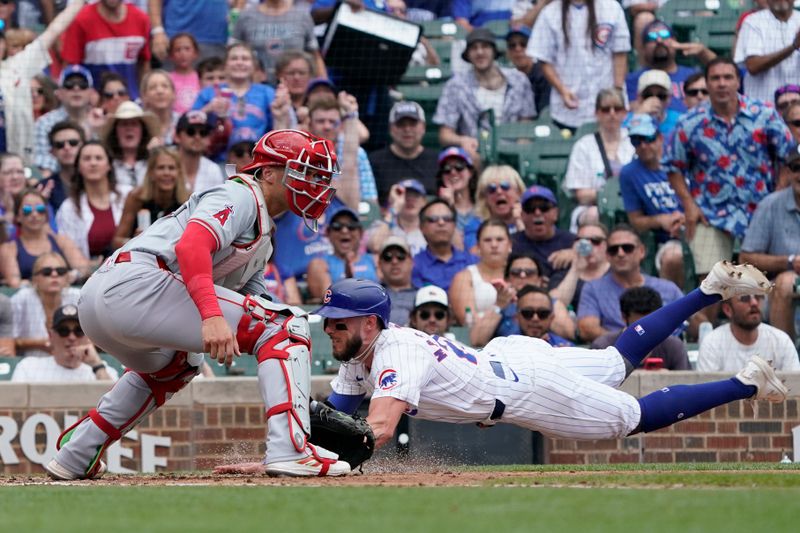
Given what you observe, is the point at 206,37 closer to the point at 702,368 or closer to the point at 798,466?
the point at 702,368

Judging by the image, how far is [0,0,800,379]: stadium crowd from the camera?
33.4ft

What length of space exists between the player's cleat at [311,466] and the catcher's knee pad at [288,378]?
7cm

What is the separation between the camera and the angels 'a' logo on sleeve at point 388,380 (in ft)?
19.9

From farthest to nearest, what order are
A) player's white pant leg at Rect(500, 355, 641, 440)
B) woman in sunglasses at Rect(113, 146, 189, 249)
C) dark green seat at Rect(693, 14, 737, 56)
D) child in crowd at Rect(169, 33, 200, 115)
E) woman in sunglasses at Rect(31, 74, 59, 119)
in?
dark green seat at Rect(693, 14, 737, 56)
child in crowd at Rect(169, 33, 200, 115)
woman in sunglasses at Rect(31, 74, 59, 119)
woman in sunglasses at Rect(113, 146, 189, 249)
player's white pant leg at Rect(500, 355, 641, 440)

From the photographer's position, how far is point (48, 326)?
33.1ft

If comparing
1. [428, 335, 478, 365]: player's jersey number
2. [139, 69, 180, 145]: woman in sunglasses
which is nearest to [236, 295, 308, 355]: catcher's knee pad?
[428, 335, 478, 365]: player's jersey number

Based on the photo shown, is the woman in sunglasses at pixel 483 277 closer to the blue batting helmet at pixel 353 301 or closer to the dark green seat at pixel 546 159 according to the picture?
the dark green seat at pixel 546 159

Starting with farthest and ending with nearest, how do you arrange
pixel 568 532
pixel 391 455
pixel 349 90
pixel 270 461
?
pixel 349 90, pixel 391 455, pixel 270 461, pixel 568 532

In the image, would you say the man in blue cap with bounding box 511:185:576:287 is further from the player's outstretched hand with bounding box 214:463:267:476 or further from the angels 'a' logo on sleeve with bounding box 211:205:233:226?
the angels 'a' logo on sleeve with bounding box 211:205:233:226

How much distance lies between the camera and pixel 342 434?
6.02 meters

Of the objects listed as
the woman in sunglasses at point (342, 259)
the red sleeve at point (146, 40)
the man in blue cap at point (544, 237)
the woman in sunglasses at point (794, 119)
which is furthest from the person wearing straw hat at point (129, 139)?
→ the woman in sunglasses at point (794, 119)

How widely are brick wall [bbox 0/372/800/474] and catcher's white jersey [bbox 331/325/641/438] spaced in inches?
92.8

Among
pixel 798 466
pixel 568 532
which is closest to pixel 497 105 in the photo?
pixel 798 466

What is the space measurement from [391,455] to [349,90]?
181 inches
